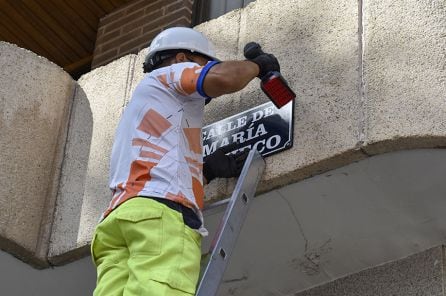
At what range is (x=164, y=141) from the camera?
5125 millimetres

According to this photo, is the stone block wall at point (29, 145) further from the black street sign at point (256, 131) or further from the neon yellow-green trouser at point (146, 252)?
the neon yellow-green trouser at point (146, 252)

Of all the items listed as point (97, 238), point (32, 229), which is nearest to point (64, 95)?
point (32, 229)

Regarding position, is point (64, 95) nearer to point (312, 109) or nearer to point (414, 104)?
point (312, 109)

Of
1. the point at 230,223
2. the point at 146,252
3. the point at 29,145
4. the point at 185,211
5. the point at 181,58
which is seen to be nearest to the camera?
the point at 146,252

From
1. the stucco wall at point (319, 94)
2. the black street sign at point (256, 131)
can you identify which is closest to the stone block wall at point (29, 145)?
the stucco wall at point (319, 94)

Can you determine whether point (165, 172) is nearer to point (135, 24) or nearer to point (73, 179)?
point (73, 179)

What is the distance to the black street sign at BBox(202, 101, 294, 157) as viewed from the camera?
5.76 meters

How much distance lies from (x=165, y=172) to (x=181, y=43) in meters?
0.92

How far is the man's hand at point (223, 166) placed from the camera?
566 centimetres

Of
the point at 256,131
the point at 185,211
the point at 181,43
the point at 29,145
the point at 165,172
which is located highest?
the point at 181,43

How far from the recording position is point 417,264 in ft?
19.0

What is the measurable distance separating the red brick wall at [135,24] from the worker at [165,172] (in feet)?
6.91

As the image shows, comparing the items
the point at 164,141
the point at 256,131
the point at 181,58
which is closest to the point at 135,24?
the point at 256,131

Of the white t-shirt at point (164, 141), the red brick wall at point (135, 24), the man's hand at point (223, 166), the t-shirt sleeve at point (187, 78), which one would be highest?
the t-shirt sleeve at point (187, 78)
